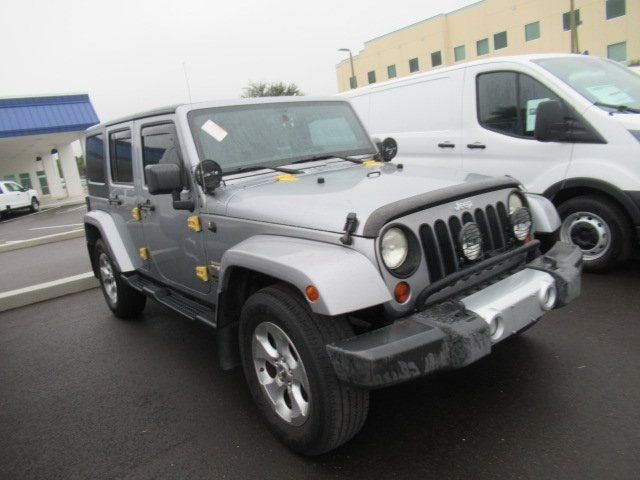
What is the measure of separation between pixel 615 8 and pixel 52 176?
38.5 m

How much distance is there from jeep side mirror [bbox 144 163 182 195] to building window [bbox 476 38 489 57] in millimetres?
43304

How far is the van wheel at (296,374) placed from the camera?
7.66 ft

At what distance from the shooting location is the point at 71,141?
30969mm

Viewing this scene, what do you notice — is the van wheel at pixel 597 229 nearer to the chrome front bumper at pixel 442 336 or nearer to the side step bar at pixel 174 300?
the chrome front bumper at pixel 442 336

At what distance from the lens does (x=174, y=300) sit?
399cm

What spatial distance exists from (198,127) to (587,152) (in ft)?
11.5

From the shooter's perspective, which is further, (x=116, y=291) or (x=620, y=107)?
(x=116, y=291)

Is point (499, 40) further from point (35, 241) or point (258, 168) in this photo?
point (258, 168)

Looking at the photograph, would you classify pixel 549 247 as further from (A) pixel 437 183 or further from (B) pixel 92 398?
(B) pixel 92 398

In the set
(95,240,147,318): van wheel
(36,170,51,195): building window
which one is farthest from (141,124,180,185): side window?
(36,170,51,195): building window

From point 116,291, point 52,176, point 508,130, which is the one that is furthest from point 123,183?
point 52,176

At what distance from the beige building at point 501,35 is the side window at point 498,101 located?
33.4 m

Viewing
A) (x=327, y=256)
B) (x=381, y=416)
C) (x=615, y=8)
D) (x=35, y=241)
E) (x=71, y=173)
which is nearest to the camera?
(x=327, y=256)

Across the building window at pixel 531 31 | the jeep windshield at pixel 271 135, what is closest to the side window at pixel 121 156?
the jeep windshield at pixel 271 135
